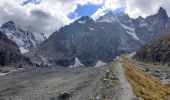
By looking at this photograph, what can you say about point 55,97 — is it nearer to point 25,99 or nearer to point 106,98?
point 25,99

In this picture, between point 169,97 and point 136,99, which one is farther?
point 169,97

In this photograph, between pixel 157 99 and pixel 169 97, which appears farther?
pixel 169 97

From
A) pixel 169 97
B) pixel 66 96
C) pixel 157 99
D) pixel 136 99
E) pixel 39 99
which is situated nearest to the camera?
pixel 136 99

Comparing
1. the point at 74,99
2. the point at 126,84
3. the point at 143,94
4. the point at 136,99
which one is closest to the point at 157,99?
the point at 143,94

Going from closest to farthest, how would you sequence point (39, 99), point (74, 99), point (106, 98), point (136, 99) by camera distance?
1. point (136, 99)
2. point (106, 98)
3. point (74, 99)
4. point (39, 99)

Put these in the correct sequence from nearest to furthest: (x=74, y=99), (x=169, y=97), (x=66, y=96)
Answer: (x=169, y=97) < (x=74, y=99) < (x=66, y=96)

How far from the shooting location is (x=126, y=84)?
62.0 metres

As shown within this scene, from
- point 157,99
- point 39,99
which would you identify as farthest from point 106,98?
point 39,99

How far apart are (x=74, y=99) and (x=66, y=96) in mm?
10920

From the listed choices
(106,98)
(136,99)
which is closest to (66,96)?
(106,98)

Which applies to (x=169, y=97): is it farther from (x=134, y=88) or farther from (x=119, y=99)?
(x=119, y=99)

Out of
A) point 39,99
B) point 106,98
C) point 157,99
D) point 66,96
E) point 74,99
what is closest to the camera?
point 157,99

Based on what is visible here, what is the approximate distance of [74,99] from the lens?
271 feet

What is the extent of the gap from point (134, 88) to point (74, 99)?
27912 millimetres
